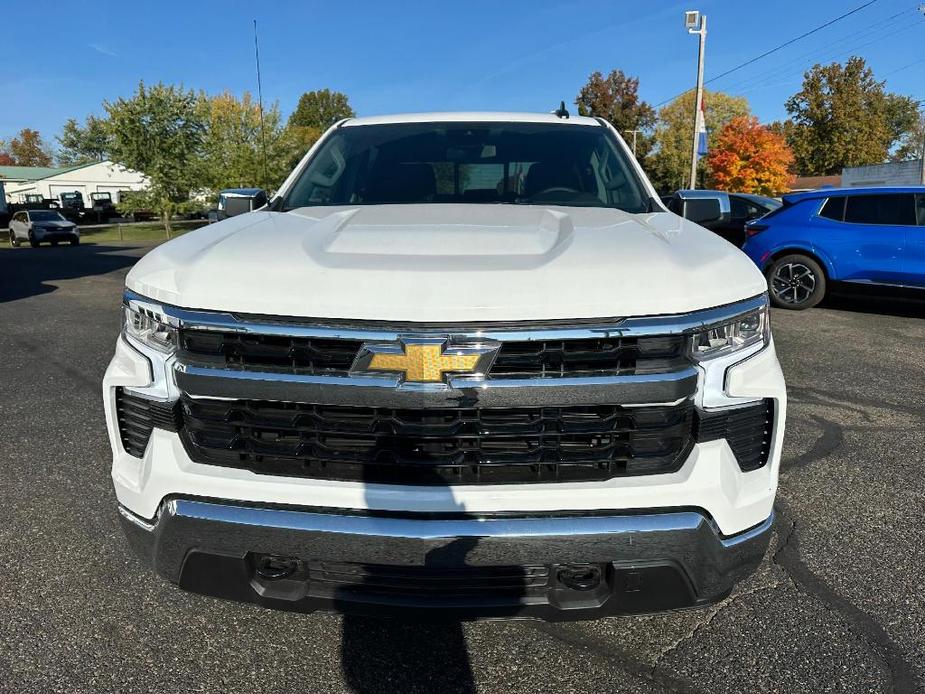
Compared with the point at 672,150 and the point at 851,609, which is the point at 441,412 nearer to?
the point at 851,609

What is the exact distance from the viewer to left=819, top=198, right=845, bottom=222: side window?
863 centimetres

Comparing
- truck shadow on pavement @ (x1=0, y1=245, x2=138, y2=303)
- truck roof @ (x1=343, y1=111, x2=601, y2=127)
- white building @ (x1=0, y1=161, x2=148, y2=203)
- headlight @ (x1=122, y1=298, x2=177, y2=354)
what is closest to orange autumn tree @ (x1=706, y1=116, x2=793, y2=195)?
truck shadow on pavement @ (x1=0, y1=245, x2=138, y2=303)

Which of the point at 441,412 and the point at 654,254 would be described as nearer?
the point at 441,412

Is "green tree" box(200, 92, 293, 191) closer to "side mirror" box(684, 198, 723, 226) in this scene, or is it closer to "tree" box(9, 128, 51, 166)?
"side mirror" box(684, 198, 723, 226)

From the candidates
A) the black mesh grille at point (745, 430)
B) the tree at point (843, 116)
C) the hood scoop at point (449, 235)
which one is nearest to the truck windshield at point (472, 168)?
the hood scoop at point (449, 235)

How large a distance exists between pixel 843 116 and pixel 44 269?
2312 inches

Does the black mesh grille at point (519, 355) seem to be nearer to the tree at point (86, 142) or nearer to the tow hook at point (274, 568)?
the tow hook at point (274, 568)

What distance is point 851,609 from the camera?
8.30 ft

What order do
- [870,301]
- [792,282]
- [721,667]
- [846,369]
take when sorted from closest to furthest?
[721,667] < [846,369] < [792,282] < [870,301]

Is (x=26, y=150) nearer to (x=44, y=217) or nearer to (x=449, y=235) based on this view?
(x=44, y=217)

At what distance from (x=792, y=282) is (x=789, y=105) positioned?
5759 cm

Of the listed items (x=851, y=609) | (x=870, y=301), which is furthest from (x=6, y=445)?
(x=870, y=301)

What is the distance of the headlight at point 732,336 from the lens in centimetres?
180

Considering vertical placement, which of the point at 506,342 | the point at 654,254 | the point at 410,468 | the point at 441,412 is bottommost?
the point at 410,468
